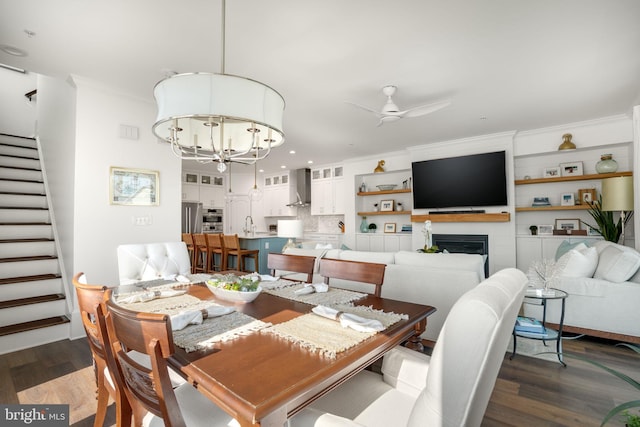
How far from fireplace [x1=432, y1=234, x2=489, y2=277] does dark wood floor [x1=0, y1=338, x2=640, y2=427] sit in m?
2.69

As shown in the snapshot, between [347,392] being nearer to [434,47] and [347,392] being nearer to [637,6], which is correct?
[434,47]

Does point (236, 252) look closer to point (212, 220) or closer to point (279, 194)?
point (212, 220)

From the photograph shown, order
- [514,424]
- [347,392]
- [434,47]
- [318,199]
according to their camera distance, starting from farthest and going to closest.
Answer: [318,199], [434,47], [514,424], [347,392]

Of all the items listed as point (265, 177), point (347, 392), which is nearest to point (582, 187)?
point (347, 392)

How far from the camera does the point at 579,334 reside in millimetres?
3156

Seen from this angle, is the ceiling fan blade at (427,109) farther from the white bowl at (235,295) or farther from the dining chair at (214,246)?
the dining chair at (214,246)

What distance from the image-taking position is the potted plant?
421cm

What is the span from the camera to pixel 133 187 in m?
3.45

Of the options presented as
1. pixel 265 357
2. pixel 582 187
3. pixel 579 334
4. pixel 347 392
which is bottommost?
pixel 579 334

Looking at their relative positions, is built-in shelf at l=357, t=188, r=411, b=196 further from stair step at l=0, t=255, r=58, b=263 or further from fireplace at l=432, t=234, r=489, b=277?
stair step at l=0, t=255, r=58, b=263

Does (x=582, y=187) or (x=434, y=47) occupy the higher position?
(x=434, y=47)

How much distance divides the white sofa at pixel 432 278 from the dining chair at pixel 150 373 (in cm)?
207

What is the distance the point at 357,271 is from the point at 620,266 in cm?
279

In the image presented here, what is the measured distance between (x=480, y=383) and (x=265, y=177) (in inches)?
353
